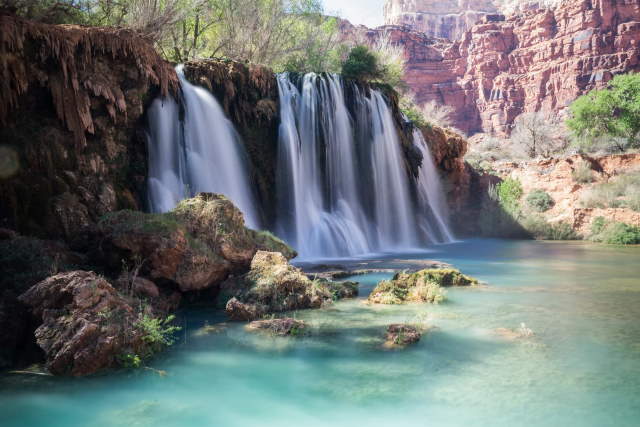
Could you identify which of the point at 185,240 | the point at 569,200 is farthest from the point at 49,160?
the point at 569,200

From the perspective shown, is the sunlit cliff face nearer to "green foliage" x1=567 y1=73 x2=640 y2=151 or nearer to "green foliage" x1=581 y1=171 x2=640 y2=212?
"green foliage" x1=567 y1=73 x2=640 y2=151

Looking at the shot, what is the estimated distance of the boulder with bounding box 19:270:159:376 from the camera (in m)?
4.89

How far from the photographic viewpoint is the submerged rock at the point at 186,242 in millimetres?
7219

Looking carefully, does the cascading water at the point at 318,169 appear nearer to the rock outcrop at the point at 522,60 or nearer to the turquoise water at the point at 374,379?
the turquoise water at the point at 374,379

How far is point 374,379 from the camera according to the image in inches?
190

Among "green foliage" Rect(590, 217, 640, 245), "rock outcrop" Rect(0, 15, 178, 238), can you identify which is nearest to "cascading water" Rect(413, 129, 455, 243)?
"green foliage" Rect(590, 217, 640, 245)

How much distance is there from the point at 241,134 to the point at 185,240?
9.02 metres

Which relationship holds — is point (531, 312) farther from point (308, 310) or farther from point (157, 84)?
point (157, 84)

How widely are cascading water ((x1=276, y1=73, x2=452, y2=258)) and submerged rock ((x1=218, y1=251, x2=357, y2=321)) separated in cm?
720

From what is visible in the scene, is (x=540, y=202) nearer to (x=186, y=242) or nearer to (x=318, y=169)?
(x=318, y=169)

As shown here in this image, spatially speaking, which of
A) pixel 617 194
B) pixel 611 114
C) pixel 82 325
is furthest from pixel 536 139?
pixel 82 325

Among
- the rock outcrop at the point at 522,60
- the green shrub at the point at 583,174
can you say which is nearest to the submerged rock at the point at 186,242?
the green shrub at the point at 583,174

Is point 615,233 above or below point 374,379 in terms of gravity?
above

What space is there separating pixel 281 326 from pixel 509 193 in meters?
23.3
